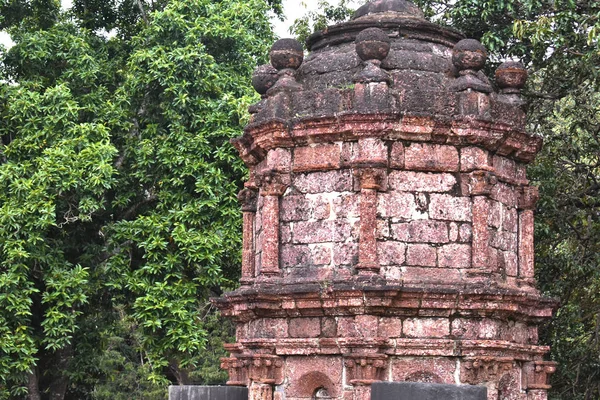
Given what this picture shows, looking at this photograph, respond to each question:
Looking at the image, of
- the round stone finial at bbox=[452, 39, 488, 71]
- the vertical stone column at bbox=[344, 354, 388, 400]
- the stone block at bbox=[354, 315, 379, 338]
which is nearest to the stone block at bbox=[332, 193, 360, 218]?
the stone block at bbox=[354, 315, 379, 338]

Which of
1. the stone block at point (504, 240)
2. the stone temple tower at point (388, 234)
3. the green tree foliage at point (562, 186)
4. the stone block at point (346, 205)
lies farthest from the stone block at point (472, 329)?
the green tree foliage at point (562, 186)

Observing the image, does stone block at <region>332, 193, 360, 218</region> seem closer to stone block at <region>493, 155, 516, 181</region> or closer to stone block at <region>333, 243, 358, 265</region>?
stone block at <region>333, 243, 358, 265</region>

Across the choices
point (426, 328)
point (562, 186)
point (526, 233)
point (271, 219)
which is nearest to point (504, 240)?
point (526, 233)

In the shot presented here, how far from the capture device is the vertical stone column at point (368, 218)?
32.9 feet

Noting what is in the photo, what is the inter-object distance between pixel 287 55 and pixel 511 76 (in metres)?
2.58

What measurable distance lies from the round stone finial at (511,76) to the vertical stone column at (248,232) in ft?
10.4

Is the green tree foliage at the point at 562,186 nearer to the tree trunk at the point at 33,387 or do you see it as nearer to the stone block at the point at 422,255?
the stone block at the point at 422,255

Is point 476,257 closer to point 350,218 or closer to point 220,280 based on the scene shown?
point 350,218

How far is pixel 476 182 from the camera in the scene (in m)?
10.4

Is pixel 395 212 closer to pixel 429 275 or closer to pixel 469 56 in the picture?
pixel 429 275

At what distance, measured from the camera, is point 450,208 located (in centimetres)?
1043

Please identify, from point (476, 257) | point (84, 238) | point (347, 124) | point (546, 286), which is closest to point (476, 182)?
point (476, 257)

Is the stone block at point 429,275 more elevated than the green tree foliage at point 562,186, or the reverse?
the green tree foliage at point 562,186

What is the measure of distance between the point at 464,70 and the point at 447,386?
392cm
